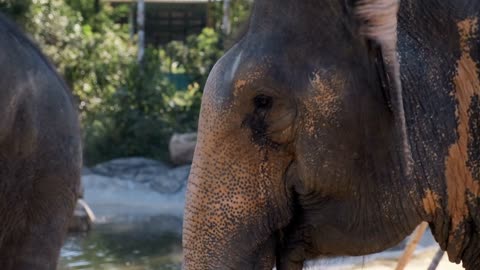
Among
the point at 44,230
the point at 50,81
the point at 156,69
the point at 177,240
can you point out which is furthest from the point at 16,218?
the point at 156,69

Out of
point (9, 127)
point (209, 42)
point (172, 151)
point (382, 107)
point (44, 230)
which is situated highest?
point (382, 107)

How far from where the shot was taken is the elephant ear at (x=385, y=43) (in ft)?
7.49

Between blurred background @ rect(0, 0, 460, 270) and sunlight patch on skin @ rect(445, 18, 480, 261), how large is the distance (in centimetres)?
839

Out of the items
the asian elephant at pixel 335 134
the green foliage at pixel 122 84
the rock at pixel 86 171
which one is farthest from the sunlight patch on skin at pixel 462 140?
the green foliage at pixel 122 84

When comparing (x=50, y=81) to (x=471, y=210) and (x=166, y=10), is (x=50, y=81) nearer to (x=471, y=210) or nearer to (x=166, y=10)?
(x=471, y=210)

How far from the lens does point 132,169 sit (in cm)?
1440

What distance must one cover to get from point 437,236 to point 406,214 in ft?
0.38

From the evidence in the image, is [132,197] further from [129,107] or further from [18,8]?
[18,8]

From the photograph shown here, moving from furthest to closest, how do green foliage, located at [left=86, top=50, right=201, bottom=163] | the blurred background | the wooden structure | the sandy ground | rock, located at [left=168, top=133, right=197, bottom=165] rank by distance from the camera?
the wooden structure, green foliage, located at [left=86, top=50, right=201, bottom=163], rock, located at [left=168, top=133, right=197, bottom=165], the blurred background, the sandy ground

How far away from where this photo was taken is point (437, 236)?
2.50 m

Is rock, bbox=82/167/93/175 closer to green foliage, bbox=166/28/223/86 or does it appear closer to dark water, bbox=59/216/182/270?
green foliage, bbox=166/28/223/86

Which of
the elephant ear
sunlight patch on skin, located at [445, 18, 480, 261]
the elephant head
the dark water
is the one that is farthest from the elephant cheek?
the dark water

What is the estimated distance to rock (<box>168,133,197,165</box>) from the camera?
46.4 feet

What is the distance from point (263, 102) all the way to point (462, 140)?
1.39ft
